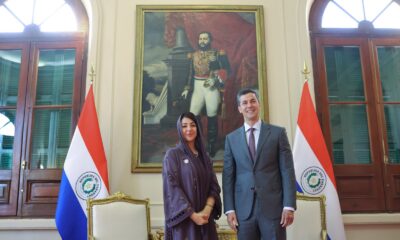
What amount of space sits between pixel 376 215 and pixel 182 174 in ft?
7.03

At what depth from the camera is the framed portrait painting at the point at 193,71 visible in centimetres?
355

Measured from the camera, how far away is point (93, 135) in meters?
3.34

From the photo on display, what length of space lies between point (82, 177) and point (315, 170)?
2.00 meters

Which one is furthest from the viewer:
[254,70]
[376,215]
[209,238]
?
[254,70]

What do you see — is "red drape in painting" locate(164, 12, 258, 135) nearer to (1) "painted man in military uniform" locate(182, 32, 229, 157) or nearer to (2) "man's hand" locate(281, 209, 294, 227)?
(1) "painted man in military uniform" locate(182, 32, 229, 157)

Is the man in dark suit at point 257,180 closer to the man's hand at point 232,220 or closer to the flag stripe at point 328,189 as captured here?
the man's hand at point 232,220

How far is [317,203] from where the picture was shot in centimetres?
314

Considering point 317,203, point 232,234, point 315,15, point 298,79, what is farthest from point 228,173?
point 315,15

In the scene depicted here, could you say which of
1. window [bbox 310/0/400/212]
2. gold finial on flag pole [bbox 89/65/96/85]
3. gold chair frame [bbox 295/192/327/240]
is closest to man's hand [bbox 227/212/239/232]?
gold chair frame [bbox 295/192/327/240]

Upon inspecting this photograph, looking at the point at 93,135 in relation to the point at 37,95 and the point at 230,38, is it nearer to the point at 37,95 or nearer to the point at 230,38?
the point at 37,95

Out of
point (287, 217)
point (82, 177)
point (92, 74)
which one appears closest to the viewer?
point (287, 217)

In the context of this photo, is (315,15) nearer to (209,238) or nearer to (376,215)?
(376,215)

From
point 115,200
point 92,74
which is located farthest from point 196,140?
point 92,74

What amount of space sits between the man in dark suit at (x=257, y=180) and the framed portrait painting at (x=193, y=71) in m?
1.35
